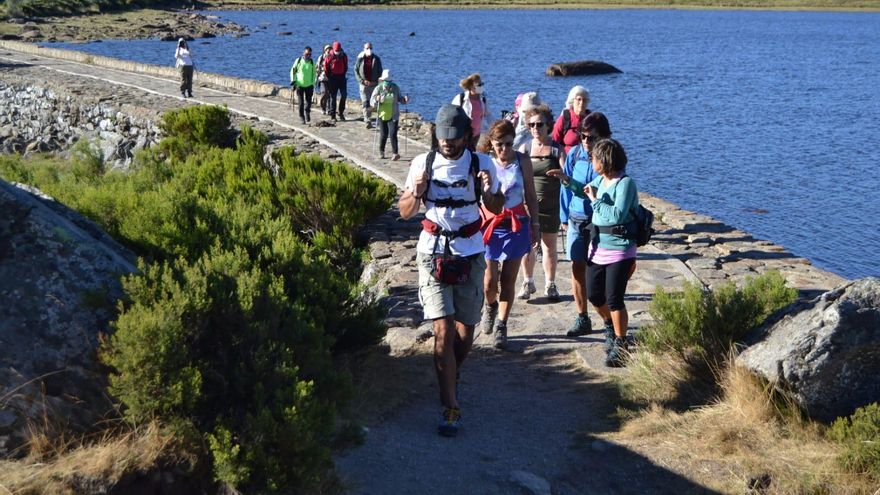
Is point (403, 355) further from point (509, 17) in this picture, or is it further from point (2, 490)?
point (509, 17)

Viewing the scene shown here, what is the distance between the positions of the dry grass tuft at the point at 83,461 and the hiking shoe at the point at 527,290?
427 cm

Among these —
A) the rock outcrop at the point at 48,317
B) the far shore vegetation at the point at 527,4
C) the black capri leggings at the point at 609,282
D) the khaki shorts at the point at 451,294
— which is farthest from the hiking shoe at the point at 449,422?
the far shore vegetation at the point at 527,4

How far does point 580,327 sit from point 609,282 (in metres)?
0.97

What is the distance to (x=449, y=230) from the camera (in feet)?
18.4

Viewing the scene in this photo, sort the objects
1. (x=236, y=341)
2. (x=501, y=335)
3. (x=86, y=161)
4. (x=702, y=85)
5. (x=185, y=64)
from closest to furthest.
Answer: (x=236, y=341), (x=501, y=335), (x=86, y=161), (x=185, y=64), (x=702, y=85)

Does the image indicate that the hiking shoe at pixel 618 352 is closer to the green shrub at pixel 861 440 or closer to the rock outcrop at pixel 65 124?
the green shrub at pixel 861 440

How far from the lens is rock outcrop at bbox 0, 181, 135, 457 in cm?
457

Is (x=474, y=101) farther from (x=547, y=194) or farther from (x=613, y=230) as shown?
(x=613, y=230)

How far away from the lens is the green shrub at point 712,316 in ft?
20.2

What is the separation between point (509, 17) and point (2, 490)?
86.0m

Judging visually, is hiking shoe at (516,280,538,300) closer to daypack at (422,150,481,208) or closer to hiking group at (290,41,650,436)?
hiking group at (290,41,650,436)

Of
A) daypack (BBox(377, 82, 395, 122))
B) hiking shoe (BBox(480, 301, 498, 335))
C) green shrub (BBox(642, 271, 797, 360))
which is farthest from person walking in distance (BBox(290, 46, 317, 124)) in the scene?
green shrub (BBox(642, 271, 797, 360))

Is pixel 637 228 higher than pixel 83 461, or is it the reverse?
pixel 637 228

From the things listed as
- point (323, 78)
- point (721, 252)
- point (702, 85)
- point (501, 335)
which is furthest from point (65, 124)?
point (702, 85)
